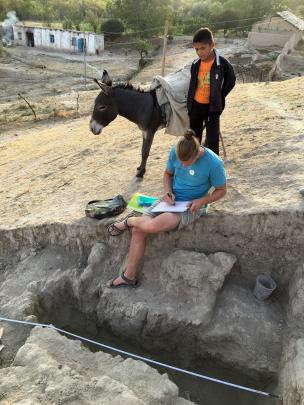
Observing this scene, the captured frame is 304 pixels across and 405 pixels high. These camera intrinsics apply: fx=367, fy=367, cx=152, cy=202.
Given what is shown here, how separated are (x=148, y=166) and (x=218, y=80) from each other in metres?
1.93

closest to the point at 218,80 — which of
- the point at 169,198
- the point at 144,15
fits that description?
the point at 169,198

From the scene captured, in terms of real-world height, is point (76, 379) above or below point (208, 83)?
below

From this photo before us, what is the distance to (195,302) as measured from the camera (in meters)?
3.71

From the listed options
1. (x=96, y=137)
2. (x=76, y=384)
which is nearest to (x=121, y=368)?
Answer: (x=76, y=384)

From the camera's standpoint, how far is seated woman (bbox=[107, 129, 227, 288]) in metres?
3.52

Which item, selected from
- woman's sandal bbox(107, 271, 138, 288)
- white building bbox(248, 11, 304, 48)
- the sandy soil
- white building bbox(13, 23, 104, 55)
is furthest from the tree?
woman's sandal bbox(107, 271, 138, 288)

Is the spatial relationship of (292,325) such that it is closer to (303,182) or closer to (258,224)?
(258,224)

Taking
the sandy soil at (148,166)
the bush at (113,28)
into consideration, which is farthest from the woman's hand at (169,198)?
the bush at (113,28)

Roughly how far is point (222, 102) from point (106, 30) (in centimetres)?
3881

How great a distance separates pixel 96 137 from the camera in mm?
8227

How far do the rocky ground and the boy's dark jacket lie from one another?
1.03 m

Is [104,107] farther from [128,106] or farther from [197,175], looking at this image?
[197,175]

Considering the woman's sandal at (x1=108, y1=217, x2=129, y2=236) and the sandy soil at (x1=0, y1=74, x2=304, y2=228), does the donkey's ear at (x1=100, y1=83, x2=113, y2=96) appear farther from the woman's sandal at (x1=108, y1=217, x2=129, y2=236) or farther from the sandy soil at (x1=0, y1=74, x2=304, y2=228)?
the woman's sandal at (x1=108, y1=217, x2=129, y2=236)

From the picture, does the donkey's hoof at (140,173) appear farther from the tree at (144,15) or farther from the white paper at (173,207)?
the tree at (144,15)
